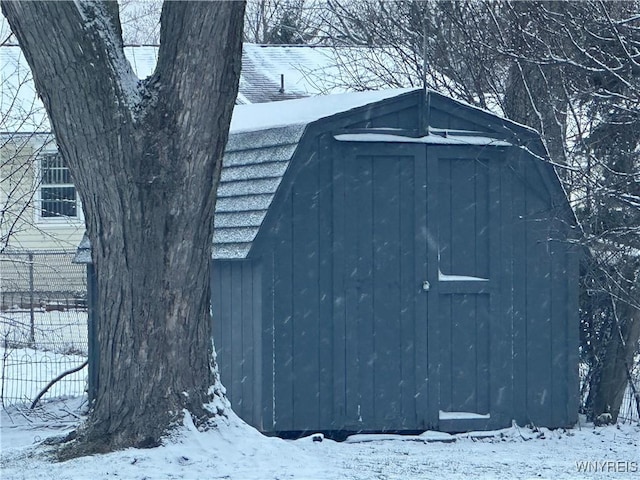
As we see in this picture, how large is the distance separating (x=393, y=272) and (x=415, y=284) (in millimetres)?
239

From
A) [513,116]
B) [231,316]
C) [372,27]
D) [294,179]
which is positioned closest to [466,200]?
[294,179]

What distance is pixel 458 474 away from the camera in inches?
315

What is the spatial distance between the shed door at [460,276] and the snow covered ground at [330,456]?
46 cm

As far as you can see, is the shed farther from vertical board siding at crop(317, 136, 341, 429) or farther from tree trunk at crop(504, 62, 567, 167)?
tree trunk at crop(504, 62, 567, 167)

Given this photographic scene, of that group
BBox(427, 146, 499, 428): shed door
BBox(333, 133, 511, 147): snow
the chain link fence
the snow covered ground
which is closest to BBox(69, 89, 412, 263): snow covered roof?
BBox(333, 133, 511, 147): snow

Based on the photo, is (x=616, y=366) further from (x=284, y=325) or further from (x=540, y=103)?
(x=284, y=325)

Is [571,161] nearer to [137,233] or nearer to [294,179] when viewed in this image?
[294,179]

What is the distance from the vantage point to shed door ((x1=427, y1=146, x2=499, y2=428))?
32.7 ft

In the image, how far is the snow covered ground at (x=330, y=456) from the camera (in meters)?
6.93

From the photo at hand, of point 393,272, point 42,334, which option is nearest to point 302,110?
point 393,272

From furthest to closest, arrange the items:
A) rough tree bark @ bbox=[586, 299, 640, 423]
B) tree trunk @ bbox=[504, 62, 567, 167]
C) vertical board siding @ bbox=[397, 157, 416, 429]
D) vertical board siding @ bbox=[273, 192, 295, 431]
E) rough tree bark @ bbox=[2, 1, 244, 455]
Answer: tree trunk @ bbox=[504, 62, 567, 167]
rough tree bark @ bbox=[586, 299, 640, 423]
vertical board siding @ bbox=[397, 157, 416, 429]
vertical board siding @ bbox=[273, 192, 295, 431]
rough tree bark @ bbox=[2, 1, 244, 455]

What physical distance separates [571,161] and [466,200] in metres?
2.05

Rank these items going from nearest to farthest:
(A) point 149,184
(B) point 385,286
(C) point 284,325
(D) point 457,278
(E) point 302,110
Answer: (A) point 149,184 < (C) point 284,325 < (B) point 385,286 < (D) point 457,278 < (E) point 302,110

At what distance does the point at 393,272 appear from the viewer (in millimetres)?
9828
